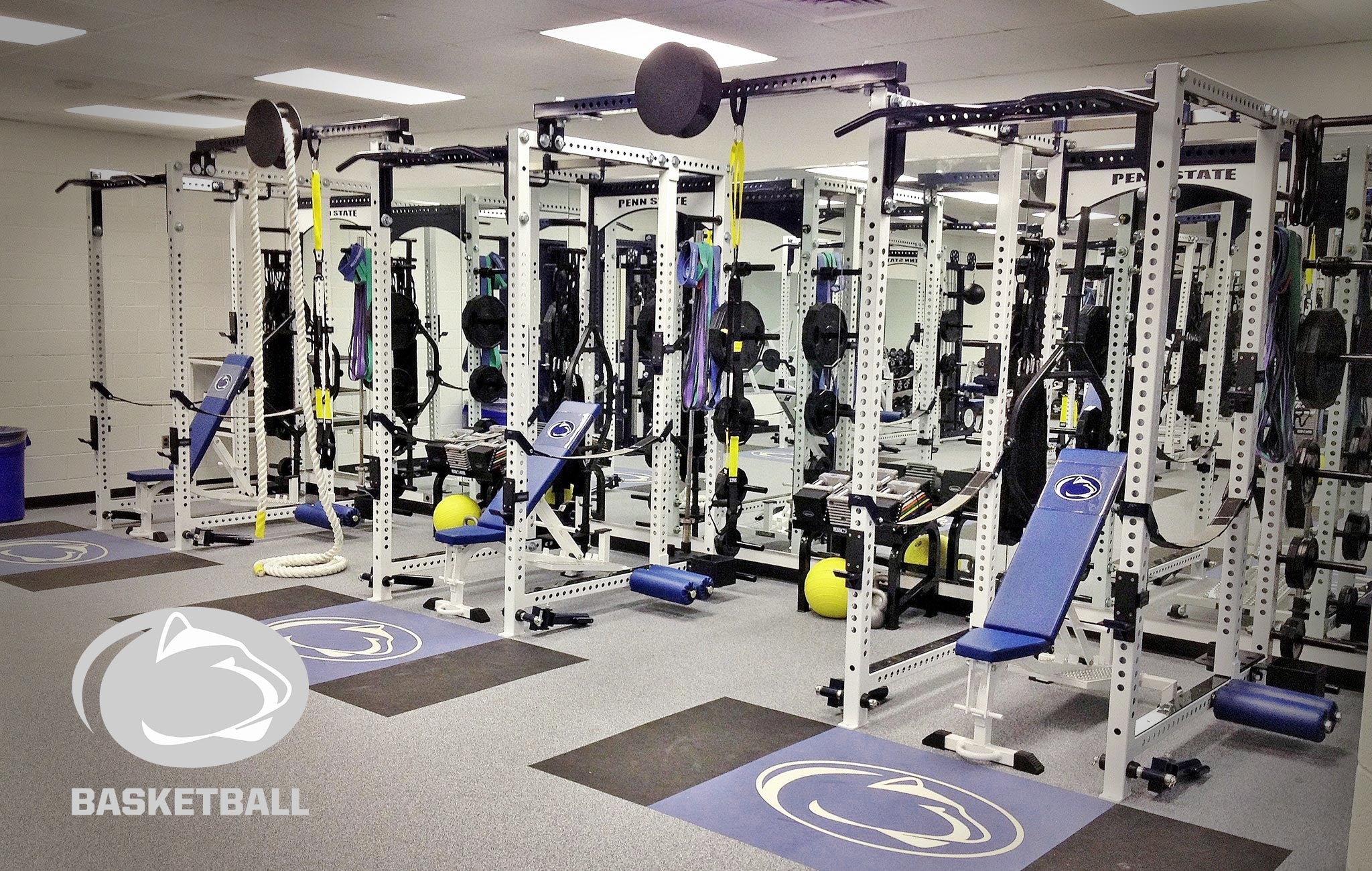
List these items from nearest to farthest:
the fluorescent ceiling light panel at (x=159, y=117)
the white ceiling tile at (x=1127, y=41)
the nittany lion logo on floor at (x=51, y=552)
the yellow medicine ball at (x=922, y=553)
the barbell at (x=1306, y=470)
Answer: the barbell at (x=1306, y=470) < the white ceiling tile at (x=1127, y=41) < the yellow medicine ball at (x=922, y=553) < the nittany lion logo on floor at (x=51, y=552) < the fluorescent ceiling light panel at (x=159, y=117)

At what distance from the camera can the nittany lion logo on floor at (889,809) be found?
3.43m

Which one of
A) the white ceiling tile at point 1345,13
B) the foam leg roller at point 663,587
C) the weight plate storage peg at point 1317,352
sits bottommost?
the foam leg roller at point 663,587

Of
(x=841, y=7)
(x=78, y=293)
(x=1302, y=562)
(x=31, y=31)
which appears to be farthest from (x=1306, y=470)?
(x=78, y=293)

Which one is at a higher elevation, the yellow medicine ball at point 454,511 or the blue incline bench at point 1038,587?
the blue incline bench at point 1038,587

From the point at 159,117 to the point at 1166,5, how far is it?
7306 millimetres

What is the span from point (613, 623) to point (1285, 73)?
4508mm

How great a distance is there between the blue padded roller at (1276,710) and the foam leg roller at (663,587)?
2592mm

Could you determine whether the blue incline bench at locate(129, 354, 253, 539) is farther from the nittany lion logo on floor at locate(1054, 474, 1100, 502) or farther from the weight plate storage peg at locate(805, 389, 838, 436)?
the nittany lion logo on floor at locate(1054, 474, 1100, 502)

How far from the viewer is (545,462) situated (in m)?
5.83

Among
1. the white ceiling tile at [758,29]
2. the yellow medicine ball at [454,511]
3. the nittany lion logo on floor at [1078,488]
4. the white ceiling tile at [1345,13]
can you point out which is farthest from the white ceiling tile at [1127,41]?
the yellow medicine ball at [454,511]

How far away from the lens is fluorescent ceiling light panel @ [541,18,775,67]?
18.7 ft

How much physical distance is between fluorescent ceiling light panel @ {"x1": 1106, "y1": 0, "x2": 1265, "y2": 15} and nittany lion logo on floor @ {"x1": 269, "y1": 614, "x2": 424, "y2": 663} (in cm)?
440

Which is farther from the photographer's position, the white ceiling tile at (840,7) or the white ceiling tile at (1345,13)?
the white ceiling tile at (840,7)

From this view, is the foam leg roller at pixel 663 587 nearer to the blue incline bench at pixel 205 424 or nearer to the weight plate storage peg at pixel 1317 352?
the weight plate storage peg at pixel 1317 352
